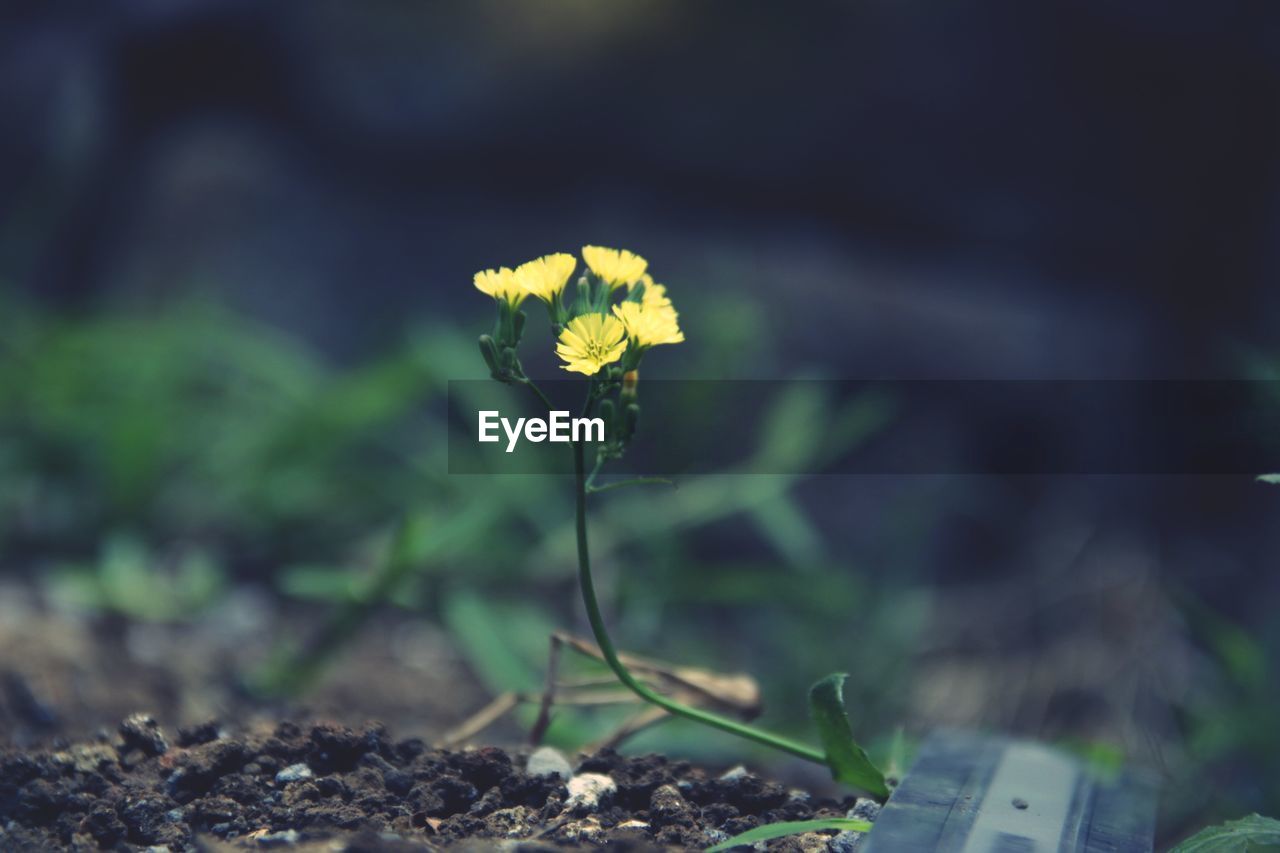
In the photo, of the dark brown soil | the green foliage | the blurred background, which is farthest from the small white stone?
the green foliage

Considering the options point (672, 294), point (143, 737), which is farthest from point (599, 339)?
point (672, 294)

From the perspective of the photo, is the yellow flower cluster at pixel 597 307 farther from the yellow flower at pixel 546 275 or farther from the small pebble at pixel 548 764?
the small pebble at pixel 548 764

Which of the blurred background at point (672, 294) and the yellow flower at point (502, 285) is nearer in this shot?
the yellow flower at point (502, 285)

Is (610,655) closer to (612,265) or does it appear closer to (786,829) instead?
(786,829)

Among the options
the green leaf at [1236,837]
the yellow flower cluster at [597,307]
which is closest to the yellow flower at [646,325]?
the yellow flower cluster at [597,307]

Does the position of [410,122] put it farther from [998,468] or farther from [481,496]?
[998,468]

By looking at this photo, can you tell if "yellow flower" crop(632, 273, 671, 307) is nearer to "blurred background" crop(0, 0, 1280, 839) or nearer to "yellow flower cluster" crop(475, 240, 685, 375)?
"yellow flower cluster" crop(475, 240, 685, 375)

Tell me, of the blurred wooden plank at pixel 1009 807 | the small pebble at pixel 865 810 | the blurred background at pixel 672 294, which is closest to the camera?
the blurred wooden plank at pixel 1009 807
